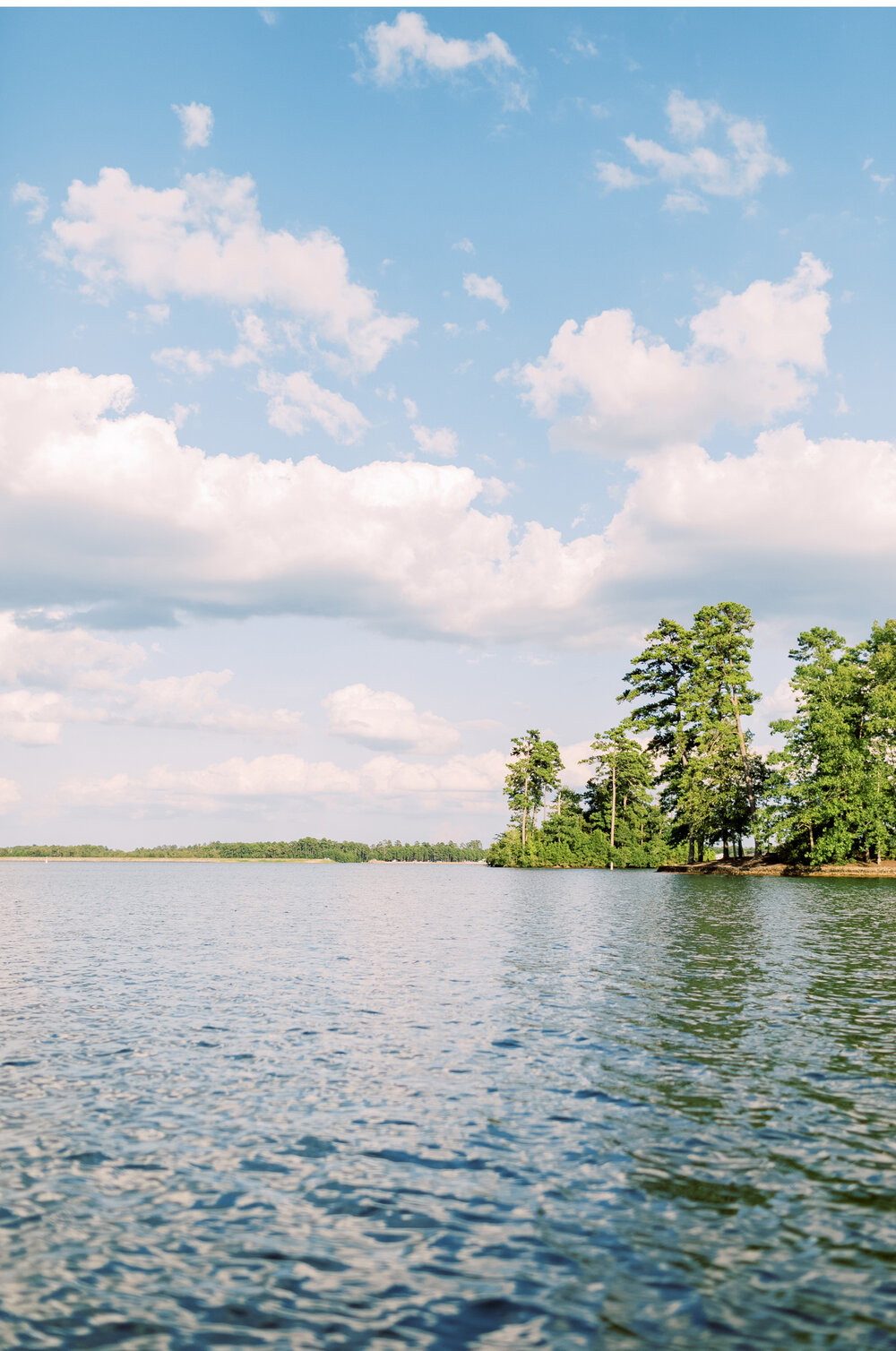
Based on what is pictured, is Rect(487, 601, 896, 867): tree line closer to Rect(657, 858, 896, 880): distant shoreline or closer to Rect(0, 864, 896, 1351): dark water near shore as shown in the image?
Rect(657, 858, 896, 880): distant shoreline

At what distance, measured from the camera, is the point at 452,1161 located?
13.0m

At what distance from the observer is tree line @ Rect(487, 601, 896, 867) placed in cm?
8794

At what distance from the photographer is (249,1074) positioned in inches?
701

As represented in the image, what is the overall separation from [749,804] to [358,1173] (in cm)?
10016


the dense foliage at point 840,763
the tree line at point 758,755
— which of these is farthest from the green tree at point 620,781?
the dense foliage at point 840,763

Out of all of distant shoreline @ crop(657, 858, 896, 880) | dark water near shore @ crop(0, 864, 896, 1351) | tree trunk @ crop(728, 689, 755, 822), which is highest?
tree trunk @ crop(728, 689, 755, 822)

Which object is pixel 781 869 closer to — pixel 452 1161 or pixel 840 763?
pixel 840 763

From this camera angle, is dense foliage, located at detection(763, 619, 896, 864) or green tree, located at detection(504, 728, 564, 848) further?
green tree, located at detection(504, 728, 564, 848)

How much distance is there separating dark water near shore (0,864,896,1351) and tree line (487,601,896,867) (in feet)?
206

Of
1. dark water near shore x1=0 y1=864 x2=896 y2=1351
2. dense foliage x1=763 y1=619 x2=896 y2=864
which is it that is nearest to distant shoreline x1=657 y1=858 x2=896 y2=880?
dense foliage x1=763 y1=619 x2=896 y2=864

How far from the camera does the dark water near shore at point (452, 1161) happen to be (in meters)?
8.97

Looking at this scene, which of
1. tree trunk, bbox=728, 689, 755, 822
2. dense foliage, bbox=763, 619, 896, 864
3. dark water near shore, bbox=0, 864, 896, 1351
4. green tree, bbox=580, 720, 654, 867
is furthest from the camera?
green tree, bbox=580, 720, 654, 867

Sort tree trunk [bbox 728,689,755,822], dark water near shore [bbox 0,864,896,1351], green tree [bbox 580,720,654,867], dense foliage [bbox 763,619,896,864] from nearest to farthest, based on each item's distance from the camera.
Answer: dark water near shore [bbox 0,864,896,1351] < dense foliage [bbox 763,619,896,864] < tree trunk [bbox 728,689,755,822] < green tree [bbox 580,720,654,867]

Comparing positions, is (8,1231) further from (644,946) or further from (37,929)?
(37,929)
